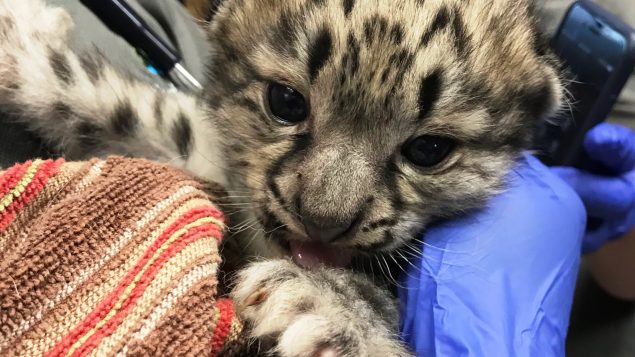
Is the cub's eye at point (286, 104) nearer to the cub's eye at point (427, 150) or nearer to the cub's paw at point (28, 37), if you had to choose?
the cub's eye at point (427, 150)

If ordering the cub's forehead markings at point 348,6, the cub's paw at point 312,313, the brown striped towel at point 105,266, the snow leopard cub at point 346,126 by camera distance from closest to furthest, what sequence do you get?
the brown striped towel at point 105,266
the cub's paw at point 312,313
the snow leopard cub at point 346,126
the cub's forehead markings at point 348,6

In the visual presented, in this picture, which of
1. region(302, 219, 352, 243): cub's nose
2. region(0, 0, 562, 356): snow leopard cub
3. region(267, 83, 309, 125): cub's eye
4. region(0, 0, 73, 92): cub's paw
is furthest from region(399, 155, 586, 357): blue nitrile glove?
region(0, 0, 73, 92): cub's paw

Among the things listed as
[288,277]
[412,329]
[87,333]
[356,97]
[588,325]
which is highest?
[356,97]

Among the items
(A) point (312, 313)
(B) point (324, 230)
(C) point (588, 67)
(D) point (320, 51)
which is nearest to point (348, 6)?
(D) point (320, 51)

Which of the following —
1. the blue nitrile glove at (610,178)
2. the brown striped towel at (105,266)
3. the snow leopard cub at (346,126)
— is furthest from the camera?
the blue nitrile glove at (610,178)

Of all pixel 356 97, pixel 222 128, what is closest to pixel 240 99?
pixel 222 128

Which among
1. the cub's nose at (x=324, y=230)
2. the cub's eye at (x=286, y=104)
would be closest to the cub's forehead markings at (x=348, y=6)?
the cub's eye at (x=286, y=104)

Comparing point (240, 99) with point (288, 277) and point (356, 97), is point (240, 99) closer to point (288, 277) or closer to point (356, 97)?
point (356, 97)

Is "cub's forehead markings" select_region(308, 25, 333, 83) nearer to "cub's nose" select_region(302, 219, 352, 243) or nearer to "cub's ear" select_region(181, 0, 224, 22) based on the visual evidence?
"cub's nose" select_region(302, 219, 352, 243)
